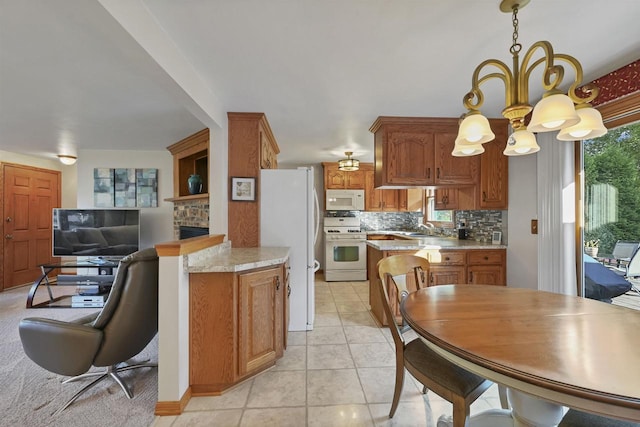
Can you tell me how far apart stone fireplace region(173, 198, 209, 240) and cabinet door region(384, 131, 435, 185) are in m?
2.34

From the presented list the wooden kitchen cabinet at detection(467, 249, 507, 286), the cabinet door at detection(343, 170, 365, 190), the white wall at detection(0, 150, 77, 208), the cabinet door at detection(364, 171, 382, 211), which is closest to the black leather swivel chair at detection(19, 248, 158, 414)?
the wooden kitchen cabinet at detection(467, 249, 507, 286)

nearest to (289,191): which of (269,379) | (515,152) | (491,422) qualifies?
(269,379)

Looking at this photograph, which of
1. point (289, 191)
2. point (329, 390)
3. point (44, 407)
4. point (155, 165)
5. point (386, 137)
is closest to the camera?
point (44, 407)

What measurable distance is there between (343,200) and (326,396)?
3740 millimetres

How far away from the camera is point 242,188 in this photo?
2754mm

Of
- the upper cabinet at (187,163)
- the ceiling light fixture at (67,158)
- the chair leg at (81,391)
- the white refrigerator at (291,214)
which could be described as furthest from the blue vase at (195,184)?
the ceiling light fixture at (67,158)

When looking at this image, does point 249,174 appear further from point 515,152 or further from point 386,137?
point 515,152

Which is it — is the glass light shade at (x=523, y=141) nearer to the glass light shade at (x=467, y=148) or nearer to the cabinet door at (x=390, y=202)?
the glass light shade at (x=467, y=148)

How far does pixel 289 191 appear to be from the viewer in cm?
277

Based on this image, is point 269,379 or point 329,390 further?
point 269,379

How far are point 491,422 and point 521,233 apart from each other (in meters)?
2.01

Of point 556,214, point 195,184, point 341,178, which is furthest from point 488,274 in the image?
point 195,184

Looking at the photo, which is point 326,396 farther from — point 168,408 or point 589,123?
point 589,123

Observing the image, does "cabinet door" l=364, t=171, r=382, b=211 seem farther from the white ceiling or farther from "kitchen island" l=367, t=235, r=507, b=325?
the white ceiling
